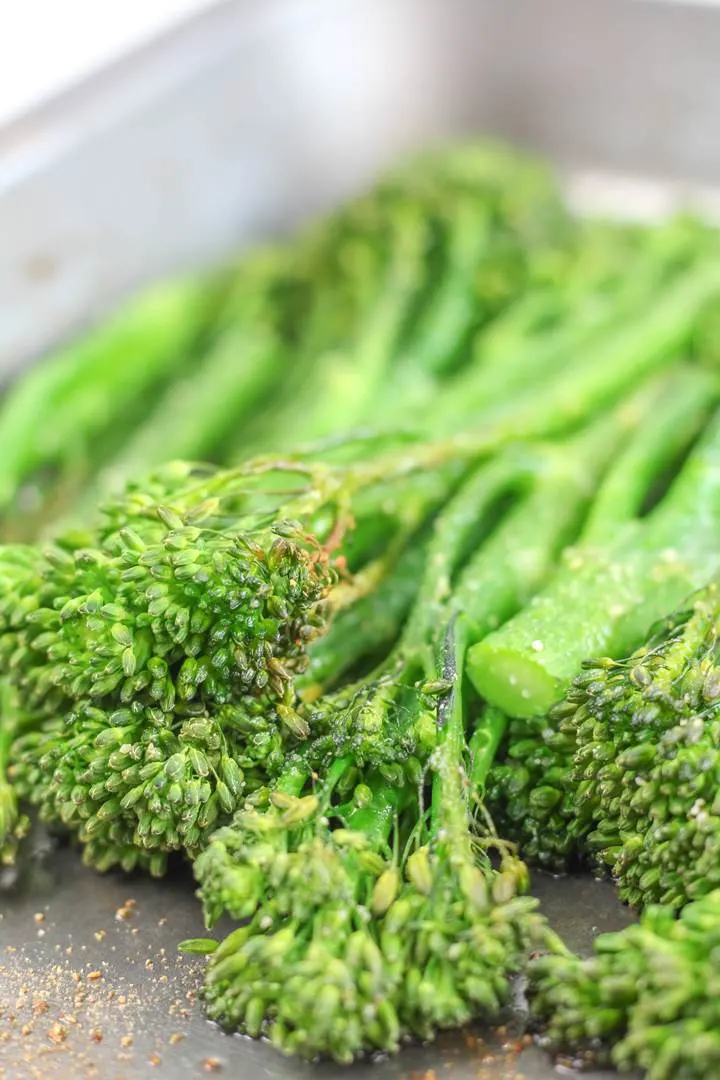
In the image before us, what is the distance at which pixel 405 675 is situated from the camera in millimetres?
2143

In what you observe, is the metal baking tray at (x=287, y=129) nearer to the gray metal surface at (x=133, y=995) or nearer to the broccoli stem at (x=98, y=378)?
the gray metal surface at (x=133, y=995)

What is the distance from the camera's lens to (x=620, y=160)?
4.48 meters

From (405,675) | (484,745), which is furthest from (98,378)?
(484,745)

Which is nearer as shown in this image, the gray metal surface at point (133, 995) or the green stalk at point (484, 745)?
the gray metal surface at point (133, 995)

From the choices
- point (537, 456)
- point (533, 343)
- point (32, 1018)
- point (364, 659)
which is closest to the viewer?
point (32, 1018)

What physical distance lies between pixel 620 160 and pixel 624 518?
2411 mm

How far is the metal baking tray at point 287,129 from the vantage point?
11.3 ft

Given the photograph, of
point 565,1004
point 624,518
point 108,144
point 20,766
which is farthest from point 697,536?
point 108,144

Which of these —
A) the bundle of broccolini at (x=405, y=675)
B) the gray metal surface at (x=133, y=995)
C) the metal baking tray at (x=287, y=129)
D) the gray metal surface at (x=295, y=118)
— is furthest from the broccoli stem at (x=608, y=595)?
the gray metal surface at (x=295, y=118)

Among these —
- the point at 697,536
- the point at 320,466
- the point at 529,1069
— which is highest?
the point at 320,466

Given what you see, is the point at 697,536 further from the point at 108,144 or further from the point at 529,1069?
the point at 108,144

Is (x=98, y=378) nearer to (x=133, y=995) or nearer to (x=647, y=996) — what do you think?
(x=133, y=995)

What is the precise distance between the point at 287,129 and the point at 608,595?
2.56 meters

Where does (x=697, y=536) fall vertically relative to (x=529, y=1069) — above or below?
above
